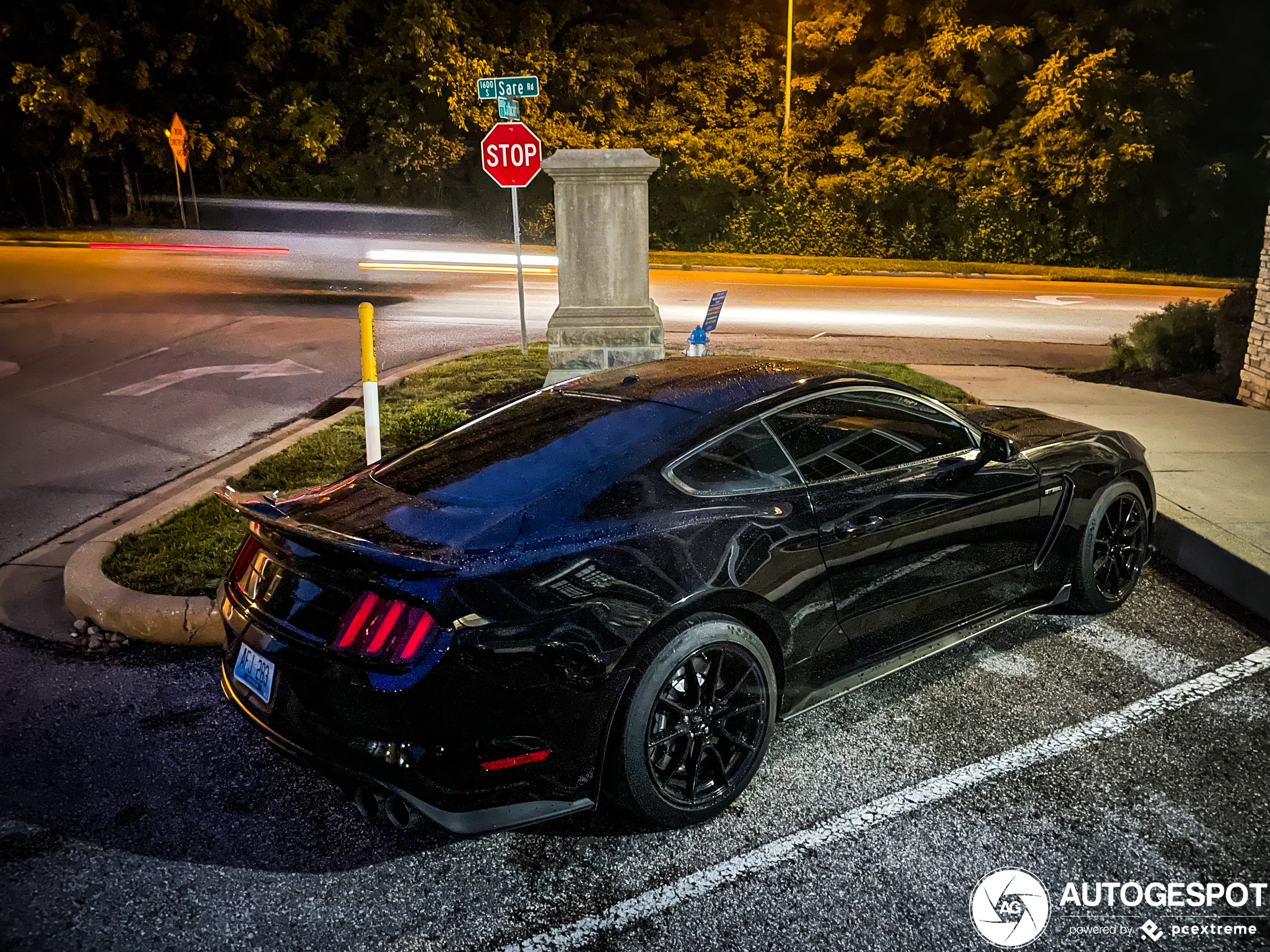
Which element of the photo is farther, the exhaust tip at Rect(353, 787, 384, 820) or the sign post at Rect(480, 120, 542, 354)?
the sign post at Rect(480, 120, 542, 354)

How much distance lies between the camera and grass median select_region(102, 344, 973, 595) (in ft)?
17.6

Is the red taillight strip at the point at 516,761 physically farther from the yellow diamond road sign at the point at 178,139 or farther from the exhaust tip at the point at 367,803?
the yellow diamond road sign at the point at 178,139

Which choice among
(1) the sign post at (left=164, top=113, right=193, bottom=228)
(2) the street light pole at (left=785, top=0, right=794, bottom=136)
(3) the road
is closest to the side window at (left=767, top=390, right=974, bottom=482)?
(3) the road

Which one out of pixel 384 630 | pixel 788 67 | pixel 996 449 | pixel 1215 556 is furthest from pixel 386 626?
pixel 788 67

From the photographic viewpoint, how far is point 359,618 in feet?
10.2

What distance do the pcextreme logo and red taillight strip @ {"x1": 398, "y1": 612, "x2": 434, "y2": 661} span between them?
5.85 feet

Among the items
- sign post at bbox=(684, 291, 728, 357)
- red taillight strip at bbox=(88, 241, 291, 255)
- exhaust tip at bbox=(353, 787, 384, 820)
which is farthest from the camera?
red taillight strip at bbox=(88, 241, 291, 255)

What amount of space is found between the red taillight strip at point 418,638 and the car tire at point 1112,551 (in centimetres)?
323

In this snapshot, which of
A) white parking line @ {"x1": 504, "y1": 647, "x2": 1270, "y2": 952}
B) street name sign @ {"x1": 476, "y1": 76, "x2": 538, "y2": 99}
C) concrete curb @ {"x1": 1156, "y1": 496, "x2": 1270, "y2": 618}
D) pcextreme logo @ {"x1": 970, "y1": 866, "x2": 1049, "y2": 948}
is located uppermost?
street name sign @ {"x1": 476, "y1": 76, "x2": 538, "y2": 99}

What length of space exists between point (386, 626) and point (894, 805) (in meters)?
1.86

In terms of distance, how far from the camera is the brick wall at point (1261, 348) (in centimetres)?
909

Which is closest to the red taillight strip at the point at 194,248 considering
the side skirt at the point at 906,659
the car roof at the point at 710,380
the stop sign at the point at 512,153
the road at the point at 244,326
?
the road at the point at 244,326

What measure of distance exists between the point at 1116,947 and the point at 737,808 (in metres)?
1.23

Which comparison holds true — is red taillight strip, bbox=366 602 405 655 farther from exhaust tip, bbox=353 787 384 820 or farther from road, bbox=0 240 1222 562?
road, bbox=0 240 1222 562
